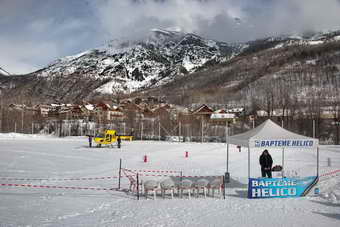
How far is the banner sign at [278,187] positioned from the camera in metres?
11.5

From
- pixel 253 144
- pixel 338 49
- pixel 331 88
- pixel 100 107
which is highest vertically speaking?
pixel 338 49

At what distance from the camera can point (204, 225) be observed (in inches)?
329

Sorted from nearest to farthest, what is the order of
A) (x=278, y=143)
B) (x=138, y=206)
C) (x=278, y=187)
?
(x=138, y=206)
(x=278, y=187)
(x=278, y=143)

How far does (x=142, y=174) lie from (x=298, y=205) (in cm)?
850

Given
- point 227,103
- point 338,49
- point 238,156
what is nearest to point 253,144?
point 238,156

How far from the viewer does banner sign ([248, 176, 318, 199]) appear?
11484 mm

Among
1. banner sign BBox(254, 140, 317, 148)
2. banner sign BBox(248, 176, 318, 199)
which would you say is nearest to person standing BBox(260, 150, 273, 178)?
banner sign BBox(254, 140, 317, 148)

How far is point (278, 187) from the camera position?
11.6 metres

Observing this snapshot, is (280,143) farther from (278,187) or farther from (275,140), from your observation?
(278,187)

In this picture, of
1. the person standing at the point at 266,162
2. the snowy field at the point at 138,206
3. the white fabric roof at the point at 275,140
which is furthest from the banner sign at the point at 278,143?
the snowy field at the point at 138,206

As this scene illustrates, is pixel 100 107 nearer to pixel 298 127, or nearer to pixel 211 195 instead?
pixel 298 127

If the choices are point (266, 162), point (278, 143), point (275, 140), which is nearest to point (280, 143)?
point (278, 143)

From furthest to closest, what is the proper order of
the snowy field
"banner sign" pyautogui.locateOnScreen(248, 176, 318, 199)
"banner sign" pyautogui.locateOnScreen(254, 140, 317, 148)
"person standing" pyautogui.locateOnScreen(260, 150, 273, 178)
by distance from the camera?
"person standing" pyautogui.locateOnScreen(260, 150, 273, 178), "banner sign" pyautogui.locateOnScreen(254, 140, 317, 148), "banner sign" pyautogui.locateOnScreen(248, 176, 318, 199), the snowy field

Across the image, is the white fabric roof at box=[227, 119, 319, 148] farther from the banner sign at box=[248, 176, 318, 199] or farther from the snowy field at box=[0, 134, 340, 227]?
the snowy field at box=[0, 134, 340, 227]
